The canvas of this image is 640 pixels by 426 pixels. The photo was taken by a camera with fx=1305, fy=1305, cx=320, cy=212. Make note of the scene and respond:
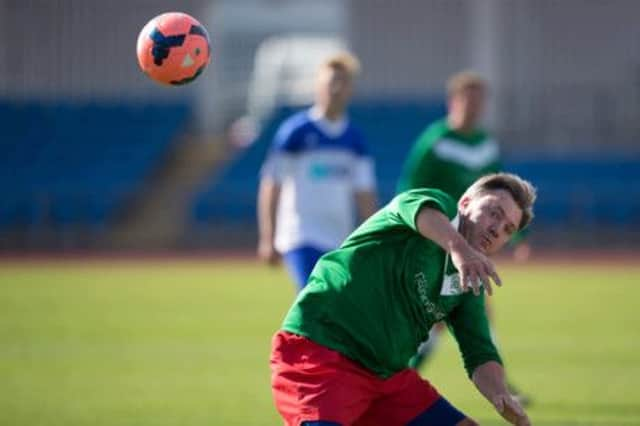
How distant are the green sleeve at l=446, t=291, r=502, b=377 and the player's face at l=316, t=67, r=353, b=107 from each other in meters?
4.41

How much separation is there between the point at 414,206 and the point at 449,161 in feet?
18.7

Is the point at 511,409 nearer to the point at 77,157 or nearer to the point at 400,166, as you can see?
the point at 400,166

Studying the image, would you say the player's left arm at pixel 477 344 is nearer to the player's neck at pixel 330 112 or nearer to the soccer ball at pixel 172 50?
the soccer ball at pixel 172 50

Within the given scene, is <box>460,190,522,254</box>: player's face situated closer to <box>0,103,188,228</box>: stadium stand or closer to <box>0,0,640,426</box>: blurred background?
<box>0,0,640,426</box>: blurred background

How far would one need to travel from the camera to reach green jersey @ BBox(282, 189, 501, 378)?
568cm

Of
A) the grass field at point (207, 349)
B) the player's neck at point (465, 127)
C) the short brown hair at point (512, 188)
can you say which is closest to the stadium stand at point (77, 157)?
the grass field at point (207, 349)

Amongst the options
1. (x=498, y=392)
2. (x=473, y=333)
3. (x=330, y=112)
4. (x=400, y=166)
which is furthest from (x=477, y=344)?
(x=400, y=166)

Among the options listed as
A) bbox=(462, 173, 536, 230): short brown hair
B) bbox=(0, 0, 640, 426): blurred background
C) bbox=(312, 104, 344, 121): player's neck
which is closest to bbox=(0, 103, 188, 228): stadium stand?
bbox=(0, 0, 640, 426): blurred background

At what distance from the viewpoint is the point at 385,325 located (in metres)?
5.75

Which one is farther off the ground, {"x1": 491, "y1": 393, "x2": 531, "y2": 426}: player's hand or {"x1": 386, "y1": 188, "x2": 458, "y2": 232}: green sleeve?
{"x1": 386, "y1": 188, "x2": 458, "y2": 232}: green sleeve

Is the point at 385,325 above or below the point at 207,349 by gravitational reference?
above

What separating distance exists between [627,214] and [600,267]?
6.66 metres

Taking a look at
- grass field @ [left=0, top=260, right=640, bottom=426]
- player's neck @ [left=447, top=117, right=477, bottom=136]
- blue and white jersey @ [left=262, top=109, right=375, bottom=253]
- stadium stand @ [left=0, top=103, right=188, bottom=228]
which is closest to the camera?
grass field @ [left=0, top=260, right=640, bottom=426]

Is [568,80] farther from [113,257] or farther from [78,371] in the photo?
[78,371]
